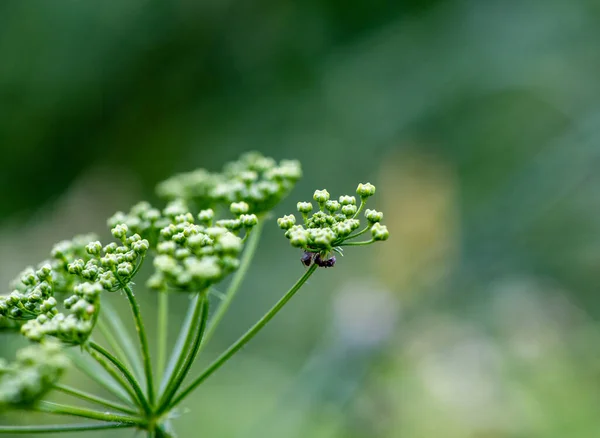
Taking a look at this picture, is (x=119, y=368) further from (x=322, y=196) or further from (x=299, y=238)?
(x=322, y=196)

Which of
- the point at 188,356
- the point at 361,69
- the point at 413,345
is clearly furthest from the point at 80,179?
the point at 188,356

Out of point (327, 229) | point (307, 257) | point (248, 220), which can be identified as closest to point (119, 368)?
point (248, 220)

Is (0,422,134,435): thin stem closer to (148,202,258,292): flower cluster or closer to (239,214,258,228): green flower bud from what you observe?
(148,202,258,292): flower cluster

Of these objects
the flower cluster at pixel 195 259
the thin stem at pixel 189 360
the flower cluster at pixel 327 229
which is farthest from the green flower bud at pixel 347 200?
the thin stem at pixel 189 360

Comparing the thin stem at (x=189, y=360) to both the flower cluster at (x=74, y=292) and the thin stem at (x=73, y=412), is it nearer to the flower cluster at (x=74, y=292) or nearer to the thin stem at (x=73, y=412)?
the thin stem at (x=73, y=412)

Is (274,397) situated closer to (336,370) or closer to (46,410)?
(336,370)

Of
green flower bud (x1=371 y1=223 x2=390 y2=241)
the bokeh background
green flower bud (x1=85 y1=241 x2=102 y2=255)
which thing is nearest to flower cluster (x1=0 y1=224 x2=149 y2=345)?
green flower bud (x1=85 y1=241 x2=102 y2=255)
